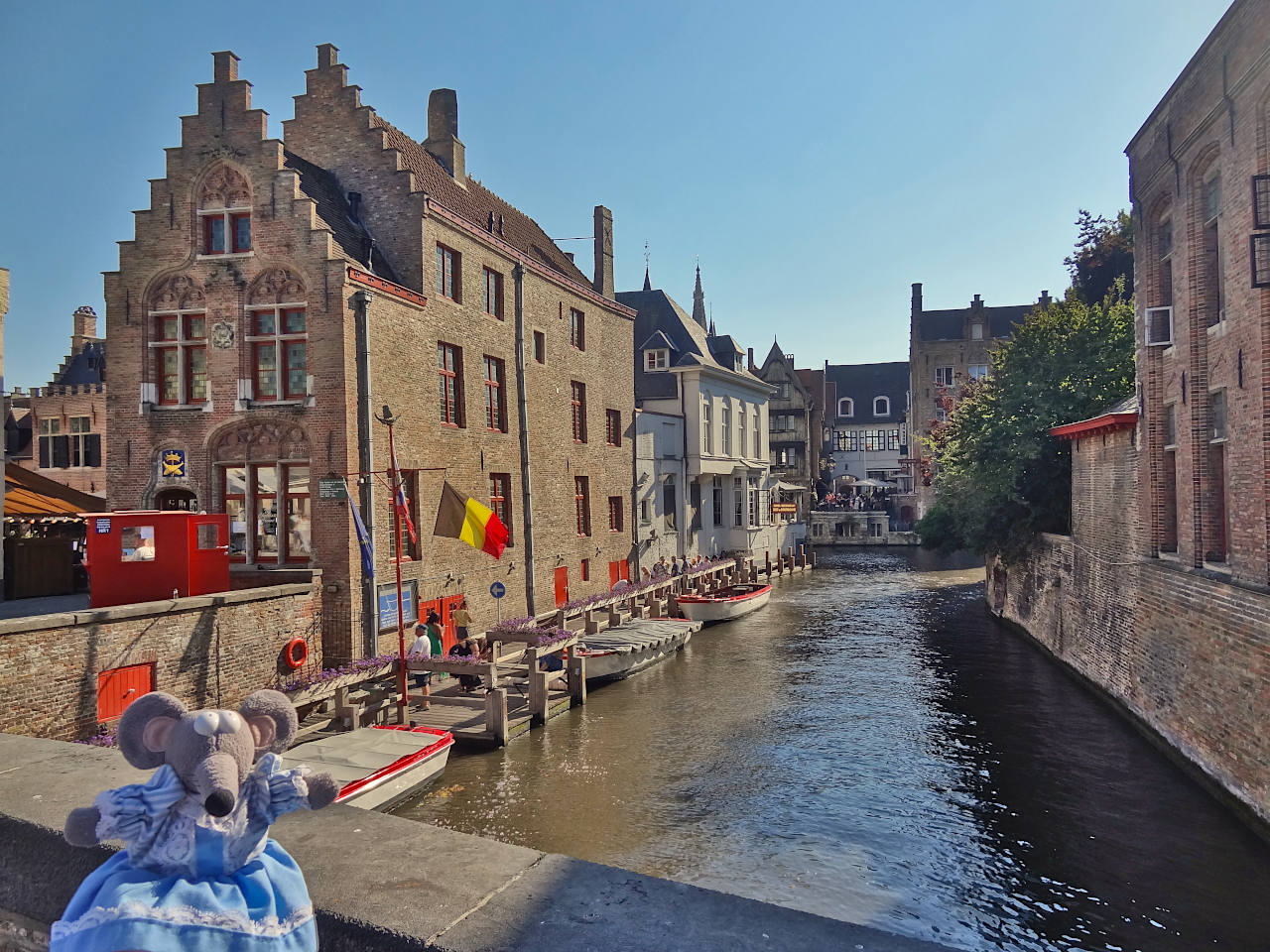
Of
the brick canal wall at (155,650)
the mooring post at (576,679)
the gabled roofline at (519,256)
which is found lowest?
the mooring post at (576,679)

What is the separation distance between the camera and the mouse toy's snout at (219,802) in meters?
2.73

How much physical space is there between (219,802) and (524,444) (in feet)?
73.1

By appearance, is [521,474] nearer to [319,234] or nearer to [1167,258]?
[319,234]

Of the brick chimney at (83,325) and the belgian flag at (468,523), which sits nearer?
the belgian flag at (468,523)

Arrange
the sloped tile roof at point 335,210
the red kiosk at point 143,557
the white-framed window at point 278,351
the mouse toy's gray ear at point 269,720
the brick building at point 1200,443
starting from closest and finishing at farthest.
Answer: the mouse toy's gray ear at point 269,720 → the brick building at point 1200,443 → the red kiosk at point 143,557 → the white-framed window at point 278,351 → the sloped tile roof at point 335,210

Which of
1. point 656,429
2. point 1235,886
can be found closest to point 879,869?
point 1235,886

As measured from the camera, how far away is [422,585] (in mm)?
19875

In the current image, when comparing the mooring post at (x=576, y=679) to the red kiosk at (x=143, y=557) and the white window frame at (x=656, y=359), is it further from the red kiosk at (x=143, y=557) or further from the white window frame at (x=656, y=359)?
the white window frame at (x=656, y=359)

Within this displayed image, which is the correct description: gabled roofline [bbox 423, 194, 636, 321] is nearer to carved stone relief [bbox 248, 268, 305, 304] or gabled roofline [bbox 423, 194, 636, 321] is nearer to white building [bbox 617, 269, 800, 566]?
carved stone relief [bbox 248, 268, 305, 304]

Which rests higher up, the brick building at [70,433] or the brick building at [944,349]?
the brick building at [944,349]

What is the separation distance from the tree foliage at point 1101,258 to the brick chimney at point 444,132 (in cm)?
2595

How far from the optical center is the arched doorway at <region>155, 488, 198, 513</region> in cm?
1852

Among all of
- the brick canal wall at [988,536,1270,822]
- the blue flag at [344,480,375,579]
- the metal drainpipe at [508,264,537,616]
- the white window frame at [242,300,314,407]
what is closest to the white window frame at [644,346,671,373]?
the metal drainpipe at [508,264,537,616]

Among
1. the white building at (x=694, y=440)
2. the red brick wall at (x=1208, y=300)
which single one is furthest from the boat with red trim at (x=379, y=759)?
the white building at (x=694, y=440)
